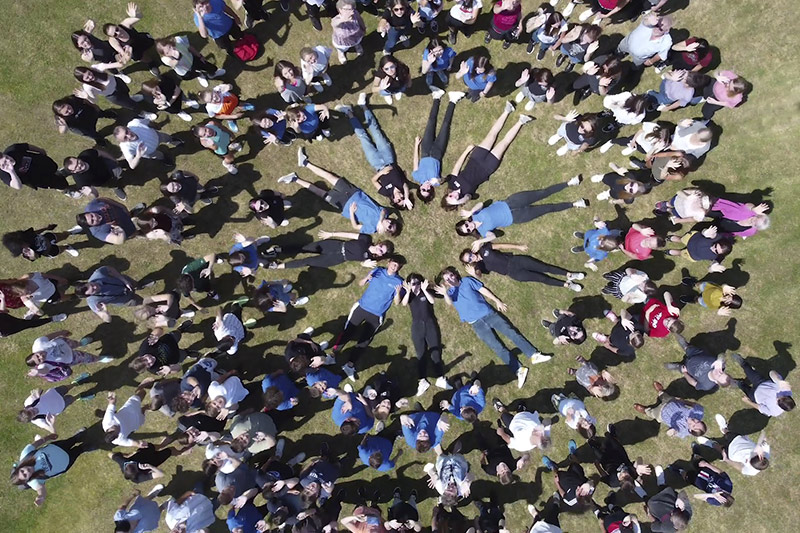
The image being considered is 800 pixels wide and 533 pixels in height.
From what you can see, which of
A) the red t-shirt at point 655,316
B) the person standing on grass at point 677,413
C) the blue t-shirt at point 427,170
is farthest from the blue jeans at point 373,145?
the person standing on grass at point 677,413

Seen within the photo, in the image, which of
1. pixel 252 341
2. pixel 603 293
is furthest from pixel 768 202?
pixel 252 341

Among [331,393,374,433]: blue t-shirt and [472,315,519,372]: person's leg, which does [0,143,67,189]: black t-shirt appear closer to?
[331,393,374,433]: blue t-shirt

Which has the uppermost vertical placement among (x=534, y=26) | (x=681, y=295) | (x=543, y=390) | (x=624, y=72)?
(x=534, y=26)

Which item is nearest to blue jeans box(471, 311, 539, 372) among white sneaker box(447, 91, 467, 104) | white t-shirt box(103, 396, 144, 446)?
white sneaker box(447, 91, 467, 104)

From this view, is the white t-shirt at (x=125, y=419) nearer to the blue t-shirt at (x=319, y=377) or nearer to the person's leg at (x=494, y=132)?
the blue t-shirt at (x=319, y=377)

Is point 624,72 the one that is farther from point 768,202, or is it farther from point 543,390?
point 543,390

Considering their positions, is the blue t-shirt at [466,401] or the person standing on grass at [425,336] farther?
the person standing on grass at [425,336]
